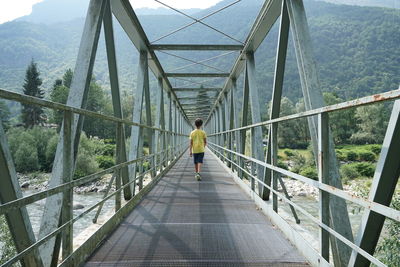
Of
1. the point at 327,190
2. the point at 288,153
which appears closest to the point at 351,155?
the point at 288,153

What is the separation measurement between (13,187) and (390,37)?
90047mm

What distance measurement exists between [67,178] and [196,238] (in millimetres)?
1390

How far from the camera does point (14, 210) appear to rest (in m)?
1.63

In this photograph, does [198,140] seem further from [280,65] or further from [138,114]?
[280,65]

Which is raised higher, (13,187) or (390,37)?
(390,37)

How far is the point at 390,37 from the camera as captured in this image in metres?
75.6

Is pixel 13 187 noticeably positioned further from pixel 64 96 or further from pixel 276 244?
pixel 64 96

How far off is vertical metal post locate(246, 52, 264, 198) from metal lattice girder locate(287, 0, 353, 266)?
1.98 meters

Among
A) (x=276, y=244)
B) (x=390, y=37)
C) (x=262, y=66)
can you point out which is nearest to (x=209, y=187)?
(x=276, y=244)

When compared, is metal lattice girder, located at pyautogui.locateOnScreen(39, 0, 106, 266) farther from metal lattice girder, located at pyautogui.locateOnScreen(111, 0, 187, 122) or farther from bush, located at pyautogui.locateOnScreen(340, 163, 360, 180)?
bush, located at pyautogui.locateOnScreen(340, 163, 360, 180)

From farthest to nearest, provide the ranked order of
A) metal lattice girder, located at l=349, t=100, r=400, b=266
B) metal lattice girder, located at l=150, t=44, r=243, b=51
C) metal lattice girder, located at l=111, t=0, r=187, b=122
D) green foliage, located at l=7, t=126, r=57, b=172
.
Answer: green foliage, located at l=7, t=126, r=57, b=172 < metal lattice girder, located at l=150, t=44, r=243, b=51 < metal lattice girder, located at l=111, t=0, r=187, b=122 < metal lattice girder, located at l=349, t=100, r=400, b=266

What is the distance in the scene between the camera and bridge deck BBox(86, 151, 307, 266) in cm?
251

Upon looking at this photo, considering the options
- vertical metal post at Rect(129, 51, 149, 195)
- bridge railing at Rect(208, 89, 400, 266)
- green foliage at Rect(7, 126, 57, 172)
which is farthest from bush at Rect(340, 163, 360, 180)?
bridge railing at Rect(208, 89, 400, 266)

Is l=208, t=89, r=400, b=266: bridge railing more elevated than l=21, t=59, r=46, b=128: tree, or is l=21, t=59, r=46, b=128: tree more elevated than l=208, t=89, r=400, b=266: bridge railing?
l=21, t=59, r=46, b=128: tree
